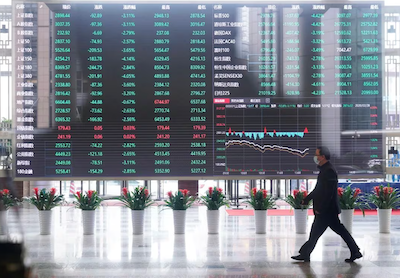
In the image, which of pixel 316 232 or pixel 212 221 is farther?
pixel 212 221

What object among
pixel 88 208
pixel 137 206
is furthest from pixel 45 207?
pixel 137 206

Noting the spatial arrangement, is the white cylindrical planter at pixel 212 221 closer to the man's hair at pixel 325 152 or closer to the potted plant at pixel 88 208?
the potted plant at pixel 88 208

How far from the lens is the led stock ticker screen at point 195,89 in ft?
30.1

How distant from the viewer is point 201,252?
888 cm

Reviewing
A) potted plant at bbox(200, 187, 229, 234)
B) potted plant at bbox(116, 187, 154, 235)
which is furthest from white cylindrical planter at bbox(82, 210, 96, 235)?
potted plant at bbox(200, 187, 229, 234)

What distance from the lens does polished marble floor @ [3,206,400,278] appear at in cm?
746

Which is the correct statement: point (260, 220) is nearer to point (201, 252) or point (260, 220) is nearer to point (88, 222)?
point (201, 252)

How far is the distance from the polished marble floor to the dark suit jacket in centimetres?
85

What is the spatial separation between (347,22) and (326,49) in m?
0.62

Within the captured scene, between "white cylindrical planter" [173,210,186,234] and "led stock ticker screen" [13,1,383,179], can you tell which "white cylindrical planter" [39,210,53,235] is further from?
"white cylindrical planter" [173,210,186,234]

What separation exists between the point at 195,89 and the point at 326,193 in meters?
2.95

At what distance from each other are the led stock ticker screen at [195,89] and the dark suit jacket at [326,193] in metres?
1.22

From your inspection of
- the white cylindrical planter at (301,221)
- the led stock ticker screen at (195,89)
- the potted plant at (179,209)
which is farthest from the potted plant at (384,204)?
the potted plant at (179,209)

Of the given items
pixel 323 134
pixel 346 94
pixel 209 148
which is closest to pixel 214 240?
pixel 209 148
